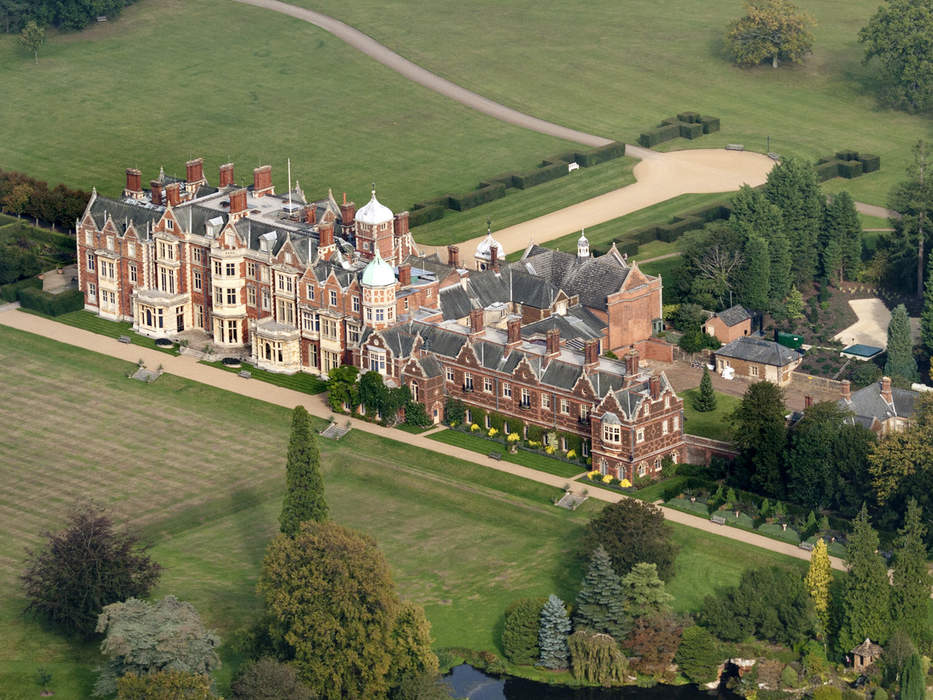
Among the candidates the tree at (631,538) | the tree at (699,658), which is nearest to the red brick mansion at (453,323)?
the tree at (631,538)

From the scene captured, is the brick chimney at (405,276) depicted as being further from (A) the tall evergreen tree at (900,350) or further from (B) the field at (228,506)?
(A) the tall evergreen tree at (900,350)

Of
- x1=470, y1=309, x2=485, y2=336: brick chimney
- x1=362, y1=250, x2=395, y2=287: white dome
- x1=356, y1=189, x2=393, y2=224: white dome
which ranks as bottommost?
x1=470, y1=309, x2=485, y2=336: brick chimney

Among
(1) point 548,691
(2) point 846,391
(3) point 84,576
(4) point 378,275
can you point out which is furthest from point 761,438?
(3) point 84,576

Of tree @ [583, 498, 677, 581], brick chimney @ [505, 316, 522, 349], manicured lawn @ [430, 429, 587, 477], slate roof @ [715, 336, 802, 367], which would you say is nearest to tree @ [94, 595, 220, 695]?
tree @ [583, 498, 677, 581]

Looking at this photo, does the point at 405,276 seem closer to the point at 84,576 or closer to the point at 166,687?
the point at 84,576

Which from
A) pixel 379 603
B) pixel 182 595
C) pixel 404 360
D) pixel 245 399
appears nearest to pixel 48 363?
pixel 245 399

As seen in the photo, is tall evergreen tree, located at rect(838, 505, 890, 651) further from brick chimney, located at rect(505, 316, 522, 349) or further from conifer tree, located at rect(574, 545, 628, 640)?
brick chimney, located at rect(505, 316, 522, 349)
